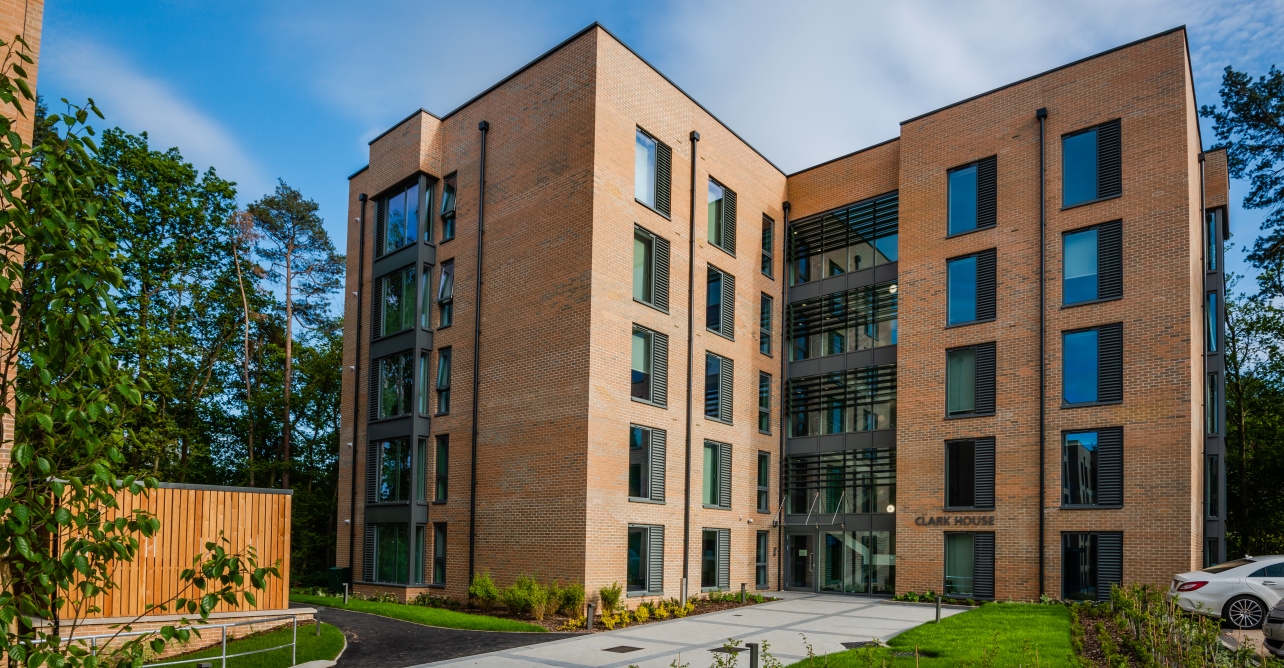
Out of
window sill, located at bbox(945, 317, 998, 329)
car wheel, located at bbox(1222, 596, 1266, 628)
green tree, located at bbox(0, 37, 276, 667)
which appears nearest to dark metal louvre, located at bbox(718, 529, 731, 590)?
window sill, located at bbox(945, 317, 998, 329)

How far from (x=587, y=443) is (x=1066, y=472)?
11755 mm

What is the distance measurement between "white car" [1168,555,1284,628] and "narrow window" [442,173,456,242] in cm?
1897

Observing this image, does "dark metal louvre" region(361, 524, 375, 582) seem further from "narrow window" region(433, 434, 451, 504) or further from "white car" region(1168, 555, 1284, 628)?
"white car" region(1168, 555, 1284, 628)

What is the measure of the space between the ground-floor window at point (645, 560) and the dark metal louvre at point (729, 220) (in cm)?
872

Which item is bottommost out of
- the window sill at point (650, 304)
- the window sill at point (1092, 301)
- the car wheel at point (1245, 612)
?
the car wheel at point (1245, 612)

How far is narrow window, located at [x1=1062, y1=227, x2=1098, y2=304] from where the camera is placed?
22.5 metres

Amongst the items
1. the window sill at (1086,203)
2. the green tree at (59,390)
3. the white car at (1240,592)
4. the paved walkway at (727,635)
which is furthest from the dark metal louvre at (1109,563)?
the green tree at (59,390)

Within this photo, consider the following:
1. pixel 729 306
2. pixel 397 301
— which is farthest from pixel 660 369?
pixel 397 301

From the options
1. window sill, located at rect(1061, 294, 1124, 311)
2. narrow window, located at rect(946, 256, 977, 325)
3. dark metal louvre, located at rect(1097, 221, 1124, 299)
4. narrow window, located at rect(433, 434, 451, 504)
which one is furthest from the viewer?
narrow window, located at rect(946, 256, 977, 325)

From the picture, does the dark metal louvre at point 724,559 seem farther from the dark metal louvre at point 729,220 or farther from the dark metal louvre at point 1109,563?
the dark metal louvre at point 1109,563

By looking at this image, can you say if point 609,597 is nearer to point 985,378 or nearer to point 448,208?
point 985,378

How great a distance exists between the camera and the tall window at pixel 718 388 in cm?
2497

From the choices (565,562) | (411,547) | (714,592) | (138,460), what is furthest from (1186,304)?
(138,460)

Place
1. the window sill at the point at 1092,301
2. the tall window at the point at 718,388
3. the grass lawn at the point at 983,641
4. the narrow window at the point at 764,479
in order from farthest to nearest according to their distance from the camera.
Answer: the narrow window at the point at 764,479, the tall window at the point at 718,388, the window sill at the point at 1092,301, the grass lawn at the point at 983,641
